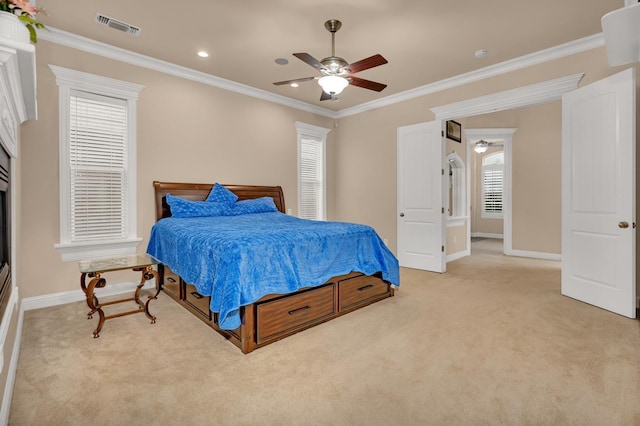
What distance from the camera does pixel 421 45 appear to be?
364 cm

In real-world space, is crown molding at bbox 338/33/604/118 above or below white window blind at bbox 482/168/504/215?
above

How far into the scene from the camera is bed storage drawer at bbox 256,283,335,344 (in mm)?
2430

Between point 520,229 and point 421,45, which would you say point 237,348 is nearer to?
point 421,45

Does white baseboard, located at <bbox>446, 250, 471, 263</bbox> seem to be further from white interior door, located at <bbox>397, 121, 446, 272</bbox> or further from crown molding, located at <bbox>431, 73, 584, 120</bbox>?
crown molding, located at <bbox>431, 73, 584, 120</bbox>

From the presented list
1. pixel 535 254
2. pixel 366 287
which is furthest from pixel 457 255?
pixel 366 287

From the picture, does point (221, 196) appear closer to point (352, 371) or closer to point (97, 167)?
point (97, 167)

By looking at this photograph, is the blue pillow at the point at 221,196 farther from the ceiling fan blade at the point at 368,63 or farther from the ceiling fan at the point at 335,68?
the ceiling fan blade at the point at 368,63

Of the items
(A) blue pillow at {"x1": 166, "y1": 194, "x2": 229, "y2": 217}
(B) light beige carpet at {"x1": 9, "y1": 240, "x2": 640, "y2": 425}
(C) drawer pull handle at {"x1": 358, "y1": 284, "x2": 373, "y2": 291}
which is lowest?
(B) light beige carpet at {"x1": 9, "y1": 240, "x2": 640, "y2": 425}

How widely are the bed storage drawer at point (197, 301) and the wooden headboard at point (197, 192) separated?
1384 millimetres

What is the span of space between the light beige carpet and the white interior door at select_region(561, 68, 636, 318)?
32 cm

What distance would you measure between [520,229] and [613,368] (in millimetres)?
5098

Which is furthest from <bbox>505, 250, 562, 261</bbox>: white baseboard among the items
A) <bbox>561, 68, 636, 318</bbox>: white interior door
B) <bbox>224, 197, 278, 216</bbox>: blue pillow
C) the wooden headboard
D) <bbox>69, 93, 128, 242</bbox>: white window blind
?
<bbox>69, 93, 128, 242</bbox>: white window blind

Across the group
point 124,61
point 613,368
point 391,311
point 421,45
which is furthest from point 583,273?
point 124,61

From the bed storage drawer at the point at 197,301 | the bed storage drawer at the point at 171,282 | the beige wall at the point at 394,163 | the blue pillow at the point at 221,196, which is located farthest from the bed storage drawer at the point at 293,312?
the beige wall at the point at 394,163
